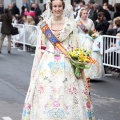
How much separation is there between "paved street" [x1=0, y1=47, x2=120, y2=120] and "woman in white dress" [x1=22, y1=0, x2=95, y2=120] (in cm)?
186

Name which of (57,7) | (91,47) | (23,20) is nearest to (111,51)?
(91,47)

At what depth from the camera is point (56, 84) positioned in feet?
24.1

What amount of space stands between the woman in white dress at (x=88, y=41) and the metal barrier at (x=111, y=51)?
2.82 feet

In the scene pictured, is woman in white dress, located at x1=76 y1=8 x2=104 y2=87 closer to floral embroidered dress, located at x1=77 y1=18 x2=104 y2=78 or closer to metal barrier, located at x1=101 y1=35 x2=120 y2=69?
floral embroidered dress, located at x1=77 y1=18 x2=104 y2=78

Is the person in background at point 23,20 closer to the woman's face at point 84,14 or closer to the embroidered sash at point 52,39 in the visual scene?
the woman's face at point 84,14

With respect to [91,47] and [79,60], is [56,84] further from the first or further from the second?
[91,47]

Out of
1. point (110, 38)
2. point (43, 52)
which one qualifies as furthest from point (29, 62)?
point (43, 52)

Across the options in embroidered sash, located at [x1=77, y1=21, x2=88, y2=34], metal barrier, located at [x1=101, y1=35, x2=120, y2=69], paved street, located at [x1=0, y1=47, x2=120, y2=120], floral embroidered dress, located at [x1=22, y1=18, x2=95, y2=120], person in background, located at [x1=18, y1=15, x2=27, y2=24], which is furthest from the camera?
person in background, located at [x1=18, y1=15, x2=27, y2=24]

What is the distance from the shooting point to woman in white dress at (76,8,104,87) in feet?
44.1

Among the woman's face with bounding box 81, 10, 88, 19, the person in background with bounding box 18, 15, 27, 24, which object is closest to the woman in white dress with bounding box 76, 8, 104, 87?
the woman's face with bounding box 81, 10, 88, 19

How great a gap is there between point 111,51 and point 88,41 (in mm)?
1828

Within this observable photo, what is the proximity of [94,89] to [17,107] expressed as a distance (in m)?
2.93

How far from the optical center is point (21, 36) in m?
23.1

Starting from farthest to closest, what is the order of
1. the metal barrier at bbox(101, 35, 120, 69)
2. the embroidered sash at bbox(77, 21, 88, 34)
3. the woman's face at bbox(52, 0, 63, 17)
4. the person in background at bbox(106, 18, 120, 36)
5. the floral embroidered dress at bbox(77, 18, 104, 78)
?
the person in background at bbox(106, 18, 120, 36) < the metal barrier at bbox(101, 35, 120, 69) < the floral embroidered dress at bbox(77, 18, 104, 78) < the embroidered sash at bbox(77, 21, 88, 34) < the woman's face at bbox(52, 0, 63, 17)
